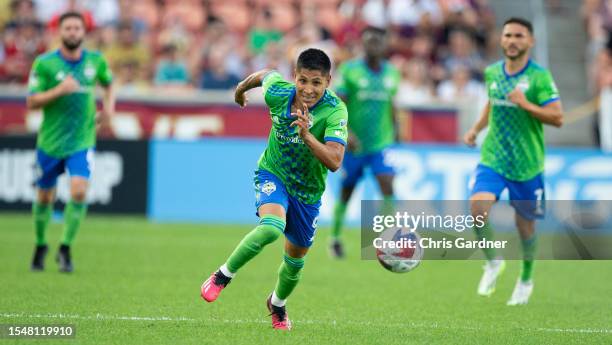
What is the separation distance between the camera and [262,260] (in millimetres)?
13141

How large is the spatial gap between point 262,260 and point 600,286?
4.14 meters

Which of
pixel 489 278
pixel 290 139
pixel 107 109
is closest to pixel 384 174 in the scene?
pixel 489 278

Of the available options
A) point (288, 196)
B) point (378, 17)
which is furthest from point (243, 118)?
point (288, 196)

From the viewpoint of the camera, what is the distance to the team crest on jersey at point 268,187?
776 cm

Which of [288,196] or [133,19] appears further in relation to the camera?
[133,19]

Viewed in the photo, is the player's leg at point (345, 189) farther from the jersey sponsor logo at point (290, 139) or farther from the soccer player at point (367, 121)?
the jersey sponsor logo at point (290, 139)

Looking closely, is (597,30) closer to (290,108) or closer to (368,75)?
(368,75)

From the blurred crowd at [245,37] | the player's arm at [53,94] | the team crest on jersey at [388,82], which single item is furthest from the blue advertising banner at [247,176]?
the player's arm at [53,94]

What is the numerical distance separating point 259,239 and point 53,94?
432cm

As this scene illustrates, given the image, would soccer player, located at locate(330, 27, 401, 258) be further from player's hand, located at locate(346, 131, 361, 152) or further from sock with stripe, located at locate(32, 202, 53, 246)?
sock with stripe, located at locate(32, 202, 53, 246)

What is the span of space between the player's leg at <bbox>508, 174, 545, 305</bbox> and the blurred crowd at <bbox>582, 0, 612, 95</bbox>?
11.3 meters

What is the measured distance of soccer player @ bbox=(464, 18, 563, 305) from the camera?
32.0ft

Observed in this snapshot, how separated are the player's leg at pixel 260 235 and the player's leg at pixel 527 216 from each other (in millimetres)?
3032

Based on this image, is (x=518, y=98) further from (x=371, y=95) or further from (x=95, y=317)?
(x=371, y=95)
